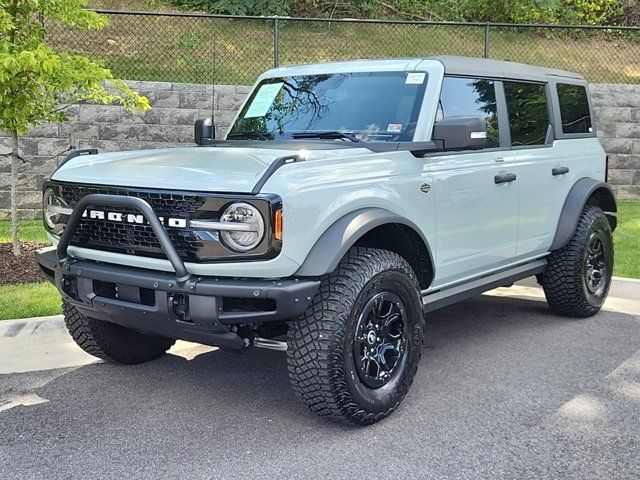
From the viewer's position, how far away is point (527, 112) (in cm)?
554

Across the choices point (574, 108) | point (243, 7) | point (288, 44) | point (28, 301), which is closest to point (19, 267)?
point (28, 301)

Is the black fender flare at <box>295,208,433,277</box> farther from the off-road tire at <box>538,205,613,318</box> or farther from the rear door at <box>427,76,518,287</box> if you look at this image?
the off-road tire at <box>538,205,613,318</box>

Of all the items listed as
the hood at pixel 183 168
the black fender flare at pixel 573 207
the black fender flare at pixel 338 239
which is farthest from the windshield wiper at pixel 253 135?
the black fender flare at pixel 573 207

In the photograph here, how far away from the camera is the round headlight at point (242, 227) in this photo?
11.1 ft

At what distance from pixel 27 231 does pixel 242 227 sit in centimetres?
679

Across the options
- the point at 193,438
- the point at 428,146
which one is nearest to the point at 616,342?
the point at 428,146

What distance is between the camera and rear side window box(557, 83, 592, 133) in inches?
237

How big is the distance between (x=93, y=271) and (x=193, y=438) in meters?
1.00

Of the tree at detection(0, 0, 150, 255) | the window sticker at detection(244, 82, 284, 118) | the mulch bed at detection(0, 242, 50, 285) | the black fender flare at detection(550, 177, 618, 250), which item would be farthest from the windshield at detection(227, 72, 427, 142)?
the mulch bed at detection(0, 242, 50, 285)

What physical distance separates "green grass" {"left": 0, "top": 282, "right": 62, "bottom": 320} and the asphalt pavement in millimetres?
1092

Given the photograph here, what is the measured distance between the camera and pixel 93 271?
12.2 ft

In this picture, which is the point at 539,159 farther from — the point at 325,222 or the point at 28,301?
the point at 28,301

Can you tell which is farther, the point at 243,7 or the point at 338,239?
the point at 243,7

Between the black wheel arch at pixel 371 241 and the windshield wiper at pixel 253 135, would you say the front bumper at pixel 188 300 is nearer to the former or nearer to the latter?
the black wheel arch at pixel 371 241
